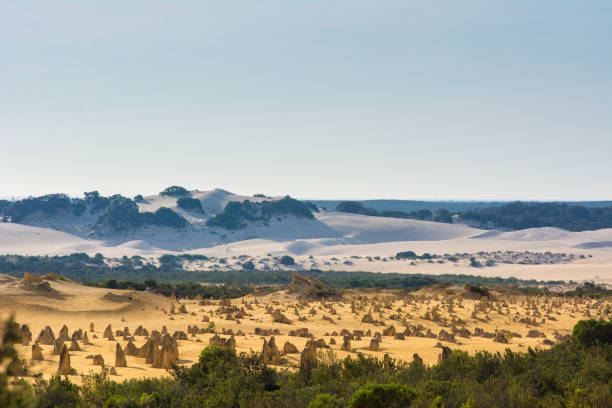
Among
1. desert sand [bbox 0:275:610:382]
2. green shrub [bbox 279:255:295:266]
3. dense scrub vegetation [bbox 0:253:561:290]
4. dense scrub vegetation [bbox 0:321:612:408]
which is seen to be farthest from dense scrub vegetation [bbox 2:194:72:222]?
dense scrub vegetation [bbox 0:321:612:408]

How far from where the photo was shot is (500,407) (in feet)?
35.7

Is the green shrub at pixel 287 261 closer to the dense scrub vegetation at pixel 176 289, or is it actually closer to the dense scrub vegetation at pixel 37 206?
the dense scrub vegetation at pixel 176 289

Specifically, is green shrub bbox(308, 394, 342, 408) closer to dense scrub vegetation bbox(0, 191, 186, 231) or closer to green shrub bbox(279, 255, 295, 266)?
green shrub bbox(279, 255, 295, 266)

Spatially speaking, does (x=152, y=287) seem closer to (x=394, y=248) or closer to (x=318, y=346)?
(x=318, y=346)

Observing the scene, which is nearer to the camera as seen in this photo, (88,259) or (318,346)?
(318,346)

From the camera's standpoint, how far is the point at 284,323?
28719 millimetres

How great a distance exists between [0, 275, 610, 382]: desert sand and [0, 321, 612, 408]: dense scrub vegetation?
108 inches

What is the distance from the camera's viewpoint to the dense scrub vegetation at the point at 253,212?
181750mm

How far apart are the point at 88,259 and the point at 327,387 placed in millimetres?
126178

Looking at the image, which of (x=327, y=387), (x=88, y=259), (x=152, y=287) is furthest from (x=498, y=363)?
(x=88, y=259)

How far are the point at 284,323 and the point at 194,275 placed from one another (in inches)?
2922

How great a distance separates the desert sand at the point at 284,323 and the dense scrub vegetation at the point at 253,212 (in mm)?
141065

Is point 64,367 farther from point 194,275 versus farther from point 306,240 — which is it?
point 306,240

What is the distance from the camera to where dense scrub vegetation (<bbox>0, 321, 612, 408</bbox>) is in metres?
11.2
